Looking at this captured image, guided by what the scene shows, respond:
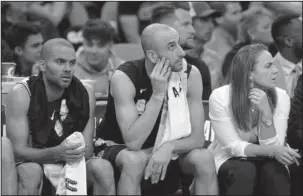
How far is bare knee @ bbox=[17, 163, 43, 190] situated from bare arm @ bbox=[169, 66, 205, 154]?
0.66m

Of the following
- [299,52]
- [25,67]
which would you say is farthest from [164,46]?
[299,52]

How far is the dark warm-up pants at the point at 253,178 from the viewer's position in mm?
3275

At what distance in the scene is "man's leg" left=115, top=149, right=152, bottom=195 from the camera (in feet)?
10.2

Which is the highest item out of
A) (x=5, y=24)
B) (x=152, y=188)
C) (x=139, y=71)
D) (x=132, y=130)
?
(x=5, y=24)

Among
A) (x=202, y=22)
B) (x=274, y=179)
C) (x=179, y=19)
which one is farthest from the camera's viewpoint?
(x=202, y=22)

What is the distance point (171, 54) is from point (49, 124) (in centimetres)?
70

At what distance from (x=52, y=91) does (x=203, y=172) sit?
0.88 meters

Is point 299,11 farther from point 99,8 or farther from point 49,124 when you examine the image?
point 49,124

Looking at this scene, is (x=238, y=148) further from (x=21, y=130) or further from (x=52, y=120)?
(x=21, y=130)

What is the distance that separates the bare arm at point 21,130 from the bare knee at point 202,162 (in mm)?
643

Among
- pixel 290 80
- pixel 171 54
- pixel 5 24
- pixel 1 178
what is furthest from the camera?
pixel 5 24

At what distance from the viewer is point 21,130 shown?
3270 millimetres

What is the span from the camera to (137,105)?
11.0ft

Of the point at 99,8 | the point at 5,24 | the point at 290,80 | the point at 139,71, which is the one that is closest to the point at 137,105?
the point at 139,71
